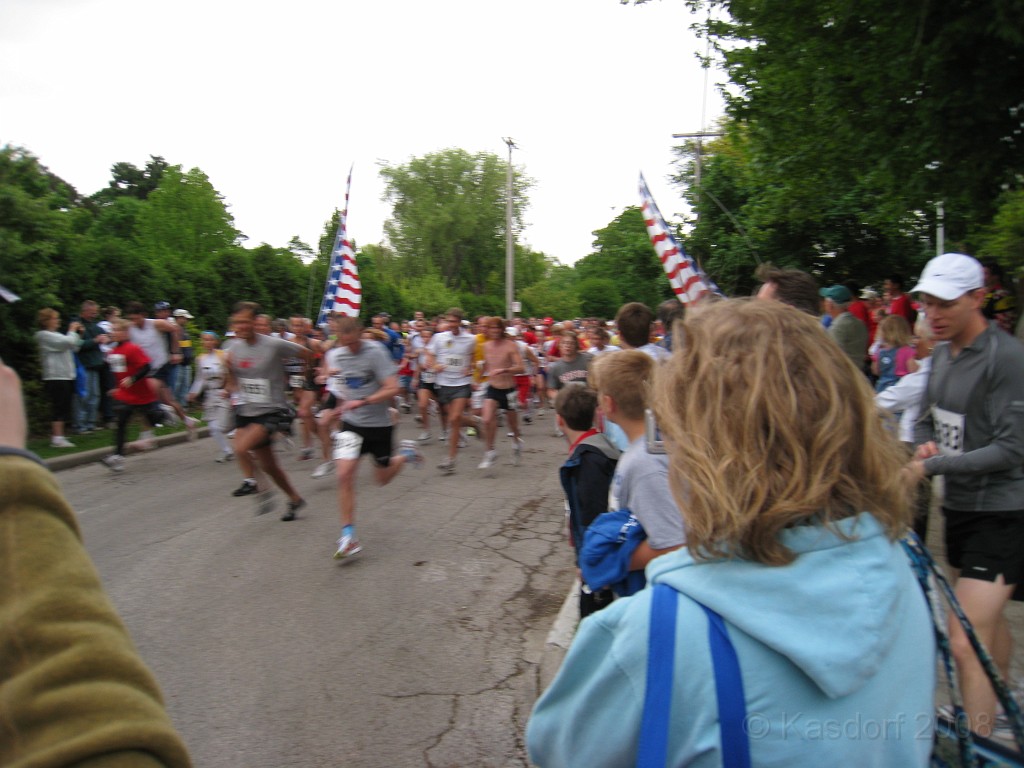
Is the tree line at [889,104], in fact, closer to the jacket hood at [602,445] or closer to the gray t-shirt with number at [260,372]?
the jacket hood at [602,445]

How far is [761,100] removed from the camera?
10992 millimetres

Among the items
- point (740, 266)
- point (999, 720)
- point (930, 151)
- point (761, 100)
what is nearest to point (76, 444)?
point (761, 100)

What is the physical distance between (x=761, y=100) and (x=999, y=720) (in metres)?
10.0

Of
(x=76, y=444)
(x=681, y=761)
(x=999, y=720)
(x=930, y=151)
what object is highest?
(x=930, y=151)

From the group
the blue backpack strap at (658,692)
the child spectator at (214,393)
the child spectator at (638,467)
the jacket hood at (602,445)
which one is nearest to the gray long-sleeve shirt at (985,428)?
the child spectator at (638,467)

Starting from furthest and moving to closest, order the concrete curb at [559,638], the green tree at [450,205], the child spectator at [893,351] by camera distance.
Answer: the green tree at [450,205] → the child spectator at [893,351] → the concrete curb at [559,638]

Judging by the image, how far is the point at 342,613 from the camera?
538 centimetres

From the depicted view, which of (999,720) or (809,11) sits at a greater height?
(809,11)

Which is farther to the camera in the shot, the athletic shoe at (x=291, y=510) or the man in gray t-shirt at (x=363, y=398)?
the athletic shoe at (x=291, y=510)

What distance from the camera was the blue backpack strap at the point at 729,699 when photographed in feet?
3.62

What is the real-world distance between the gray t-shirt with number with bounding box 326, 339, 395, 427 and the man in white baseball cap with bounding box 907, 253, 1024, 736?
5.05 meters

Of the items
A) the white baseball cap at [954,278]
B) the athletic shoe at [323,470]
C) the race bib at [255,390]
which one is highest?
the white baseball cap at [954,278]

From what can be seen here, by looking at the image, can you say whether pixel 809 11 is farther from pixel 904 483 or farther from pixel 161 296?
pixel 161 296

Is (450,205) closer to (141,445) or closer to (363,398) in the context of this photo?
(141,445)
